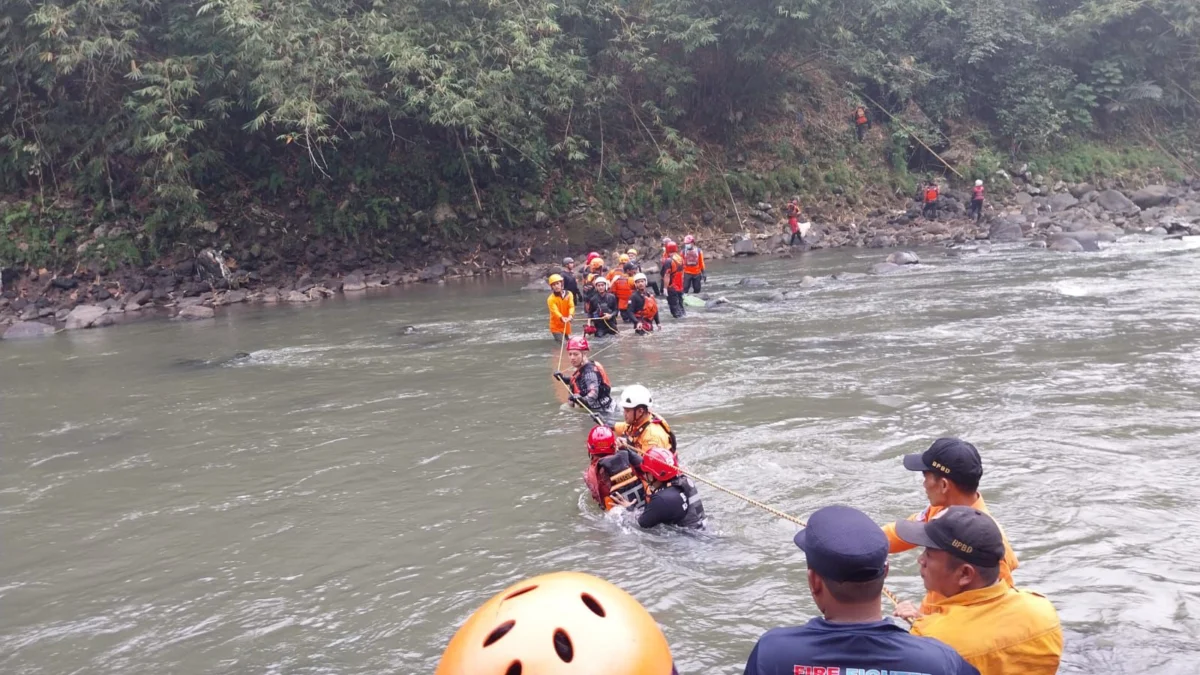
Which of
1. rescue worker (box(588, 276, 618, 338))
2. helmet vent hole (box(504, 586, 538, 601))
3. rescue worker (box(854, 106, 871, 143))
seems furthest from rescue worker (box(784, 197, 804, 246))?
helmet vent hole (box(504, 586, 538, 601))

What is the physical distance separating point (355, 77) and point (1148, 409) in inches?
726

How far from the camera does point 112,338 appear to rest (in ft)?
60.6

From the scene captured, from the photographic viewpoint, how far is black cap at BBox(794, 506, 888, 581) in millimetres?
2420

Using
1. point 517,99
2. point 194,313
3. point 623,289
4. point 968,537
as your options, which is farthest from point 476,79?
point 968,537

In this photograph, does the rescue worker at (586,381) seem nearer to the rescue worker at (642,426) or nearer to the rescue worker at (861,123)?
the rescue worker at (642,426)

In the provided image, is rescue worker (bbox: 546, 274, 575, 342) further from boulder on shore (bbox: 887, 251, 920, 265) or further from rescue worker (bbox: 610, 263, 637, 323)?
boulder on shore (bbox: 887, 251, 920, 265)

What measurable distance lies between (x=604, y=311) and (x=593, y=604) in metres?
13.1

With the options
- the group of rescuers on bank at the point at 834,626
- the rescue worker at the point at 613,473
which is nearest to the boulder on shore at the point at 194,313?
the rescue worker at the point at 613,473

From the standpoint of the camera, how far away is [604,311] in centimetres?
1553

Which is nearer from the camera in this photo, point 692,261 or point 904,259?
point 692,261

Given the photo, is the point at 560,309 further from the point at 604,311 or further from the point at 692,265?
the point at 692,265

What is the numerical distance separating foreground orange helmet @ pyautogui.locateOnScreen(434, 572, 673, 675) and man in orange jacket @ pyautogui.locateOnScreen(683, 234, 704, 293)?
15758 millimetres

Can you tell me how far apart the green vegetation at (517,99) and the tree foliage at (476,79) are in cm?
7

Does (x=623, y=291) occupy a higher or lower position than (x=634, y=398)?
higher
